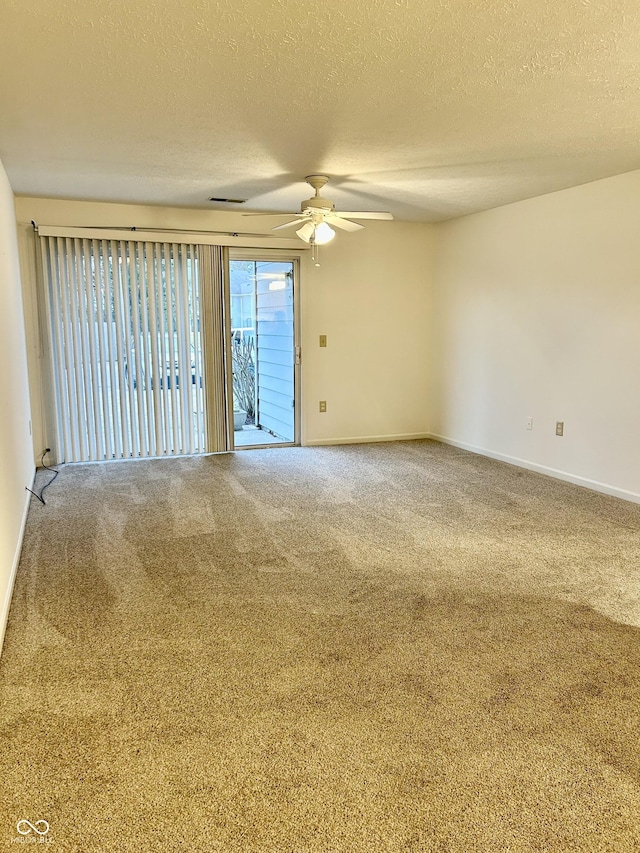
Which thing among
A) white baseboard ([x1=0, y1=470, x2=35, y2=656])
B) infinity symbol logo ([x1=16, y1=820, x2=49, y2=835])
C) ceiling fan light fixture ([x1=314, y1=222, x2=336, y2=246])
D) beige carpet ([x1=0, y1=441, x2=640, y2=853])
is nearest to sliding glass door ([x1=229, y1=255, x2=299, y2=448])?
ceiling fan light fixture ([x1=314, y1=222, x2=336, y2=246])

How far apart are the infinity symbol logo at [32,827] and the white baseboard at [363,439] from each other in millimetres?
4852

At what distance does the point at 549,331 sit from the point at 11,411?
162 inches

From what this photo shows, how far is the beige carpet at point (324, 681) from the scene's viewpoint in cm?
157

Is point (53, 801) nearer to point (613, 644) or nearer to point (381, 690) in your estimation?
point (381, 690)

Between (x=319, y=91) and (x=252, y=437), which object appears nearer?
(x=319, y=91)

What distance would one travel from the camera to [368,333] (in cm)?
637

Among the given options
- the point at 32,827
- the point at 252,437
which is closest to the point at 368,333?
the point at 252,437

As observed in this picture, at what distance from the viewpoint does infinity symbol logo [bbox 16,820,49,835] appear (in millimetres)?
1509

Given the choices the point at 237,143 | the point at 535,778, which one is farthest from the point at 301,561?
the point at 237,143

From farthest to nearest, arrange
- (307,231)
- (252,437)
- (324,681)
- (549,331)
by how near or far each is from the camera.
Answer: (252,437), (549,331), (307,231), (324,681)

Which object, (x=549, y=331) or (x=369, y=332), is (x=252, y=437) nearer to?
(x=369, y=332)

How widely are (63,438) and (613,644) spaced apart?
15.3 ft

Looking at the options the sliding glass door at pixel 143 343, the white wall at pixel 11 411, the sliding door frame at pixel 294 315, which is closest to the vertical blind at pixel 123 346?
the sliding glass door at pixel 143 343

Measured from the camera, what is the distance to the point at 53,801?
63.1 inches
